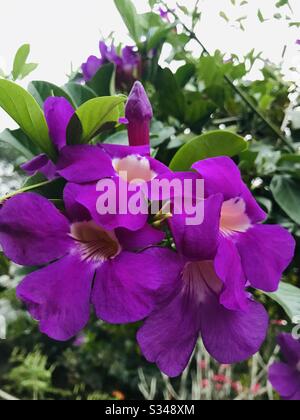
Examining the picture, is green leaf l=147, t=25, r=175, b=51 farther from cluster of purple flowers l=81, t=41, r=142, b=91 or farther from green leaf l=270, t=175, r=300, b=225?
green leaf l=270, t=175, r=300, b=225

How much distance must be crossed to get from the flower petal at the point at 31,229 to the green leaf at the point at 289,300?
225mm

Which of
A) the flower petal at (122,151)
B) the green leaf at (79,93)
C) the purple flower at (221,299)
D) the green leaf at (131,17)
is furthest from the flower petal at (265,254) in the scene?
the green leaf at (131,17)

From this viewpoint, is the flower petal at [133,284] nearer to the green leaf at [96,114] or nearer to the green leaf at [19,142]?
the green leaf at [96,114]

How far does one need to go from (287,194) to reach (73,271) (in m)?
0.45

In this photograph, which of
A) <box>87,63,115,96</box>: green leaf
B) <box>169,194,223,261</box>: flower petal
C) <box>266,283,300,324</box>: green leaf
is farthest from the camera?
<box>87,63,115,96</box>: green leaf

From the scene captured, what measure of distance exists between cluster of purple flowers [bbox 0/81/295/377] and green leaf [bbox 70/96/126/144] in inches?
0.5

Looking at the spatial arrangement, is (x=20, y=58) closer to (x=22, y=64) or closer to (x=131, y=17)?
(x=22, y=64)

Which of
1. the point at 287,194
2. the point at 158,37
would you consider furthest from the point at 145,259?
the point at 158,37

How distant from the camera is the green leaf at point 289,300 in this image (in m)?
0.43

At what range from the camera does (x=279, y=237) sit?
0.37m

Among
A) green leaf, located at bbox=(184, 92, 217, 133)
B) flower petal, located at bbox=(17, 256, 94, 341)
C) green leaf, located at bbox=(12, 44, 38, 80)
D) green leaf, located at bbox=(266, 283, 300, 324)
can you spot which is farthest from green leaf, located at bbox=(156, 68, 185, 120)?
flower petal, located at bbox=(17, 256, 94, 341)

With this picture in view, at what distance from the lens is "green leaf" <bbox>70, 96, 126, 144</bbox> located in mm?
380

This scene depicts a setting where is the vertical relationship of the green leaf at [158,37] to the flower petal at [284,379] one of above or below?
above

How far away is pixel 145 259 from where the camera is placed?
12.9 inches
